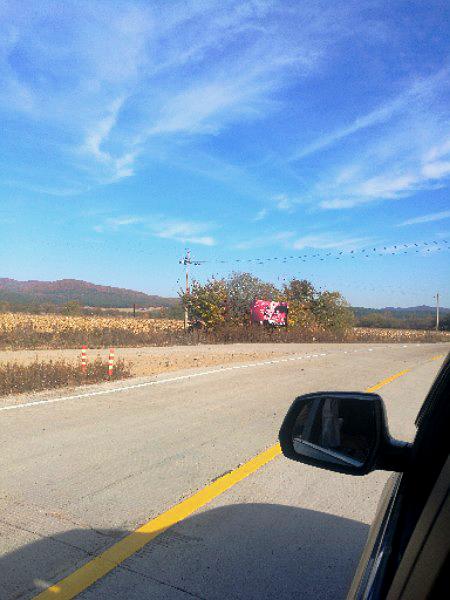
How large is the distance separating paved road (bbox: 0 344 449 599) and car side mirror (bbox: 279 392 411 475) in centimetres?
157

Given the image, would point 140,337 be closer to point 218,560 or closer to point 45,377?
point 45,377

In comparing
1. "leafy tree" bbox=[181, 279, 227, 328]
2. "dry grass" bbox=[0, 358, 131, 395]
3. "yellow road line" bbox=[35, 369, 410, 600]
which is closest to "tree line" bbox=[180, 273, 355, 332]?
"leafy tree" bbox=[181, 279, 227, 328]

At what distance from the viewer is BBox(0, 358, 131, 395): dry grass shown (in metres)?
11.7

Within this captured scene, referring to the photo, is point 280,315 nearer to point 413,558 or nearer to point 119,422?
point 119,422

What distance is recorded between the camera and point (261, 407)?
945cm

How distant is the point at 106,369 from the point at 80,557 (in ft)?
36.9

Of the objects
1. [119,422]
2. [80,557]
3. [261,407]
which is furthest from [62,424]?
[80,557]

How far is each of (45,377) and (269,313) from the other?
28310mm

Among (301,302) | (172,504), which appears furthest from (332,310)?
(172,504)

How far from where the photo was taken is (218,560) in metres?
3.53

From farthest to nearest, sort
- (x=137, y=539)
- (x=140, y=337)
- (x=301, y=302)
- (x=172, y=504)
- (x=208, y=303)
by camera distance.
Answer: (x=301, y=302), (x=208, y=303), (x=140, y=337), (x=172, y=504), (x=137, y=539)

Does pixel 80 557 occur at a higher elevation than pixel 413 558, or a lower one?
lower

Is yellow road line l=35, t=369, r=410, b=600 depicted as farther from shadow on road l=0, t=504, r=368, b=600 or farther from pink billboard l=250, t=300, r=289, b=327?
pink billboard l=250, t=300, r=289, b=327

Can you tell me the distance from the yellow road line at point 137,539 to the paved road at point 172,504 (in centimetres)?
7
